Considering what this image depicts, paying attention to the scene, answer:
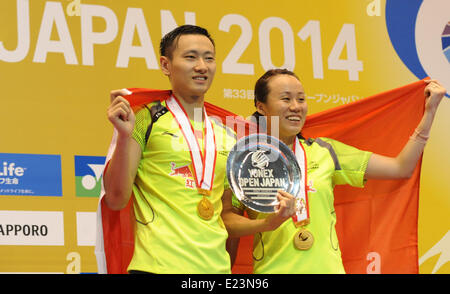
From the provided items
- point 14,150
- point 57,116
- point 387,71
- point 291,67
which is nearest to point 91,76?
point 57,116

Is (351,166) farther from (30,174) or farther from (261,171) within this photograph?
(30,174)

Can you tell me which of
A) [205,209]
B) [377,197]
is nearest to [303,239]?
[205,209]

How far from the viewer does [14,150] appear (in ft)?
11.7

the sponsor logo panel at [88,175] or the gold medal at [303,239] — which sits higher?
the sponsor logo panel at [88,175]

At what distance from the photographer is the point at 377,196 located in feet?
11.1

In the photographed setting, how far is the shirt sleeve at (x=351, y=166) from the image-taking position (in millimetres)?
3133

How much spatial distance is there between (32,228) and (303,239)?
4.94ft

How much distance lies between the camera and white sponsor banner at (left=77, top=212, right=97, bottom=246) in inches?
143

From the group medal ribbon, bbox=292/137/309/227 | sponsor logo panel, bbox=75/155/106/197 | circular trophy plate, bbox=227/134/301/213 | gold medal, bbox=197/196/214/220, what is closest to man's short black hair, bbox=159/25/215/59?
circular trophy plate, bbox=227/134/301/213

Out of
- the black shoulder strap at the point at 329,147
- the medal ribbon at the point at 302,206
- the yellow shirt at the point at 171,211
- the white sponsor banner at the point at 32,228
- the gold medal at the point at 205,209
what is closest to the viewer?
the yellow shirt at the point at 171,211

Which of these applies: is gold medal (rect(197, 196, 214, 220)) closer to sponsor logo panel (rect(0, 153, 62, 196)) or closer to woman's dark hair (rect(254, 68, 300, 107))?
woman's dark hair (rect(254, 68, 300, 107))

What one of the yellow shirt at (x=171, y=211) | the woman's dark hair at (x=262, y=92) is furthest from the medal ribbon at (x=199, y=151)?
the woman's dark hair at (x=262, y=92)

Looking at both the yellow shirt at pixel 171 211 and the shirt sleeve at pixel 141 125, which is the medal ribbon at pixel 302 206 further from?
the shirt sleeve at pixel 141 125
